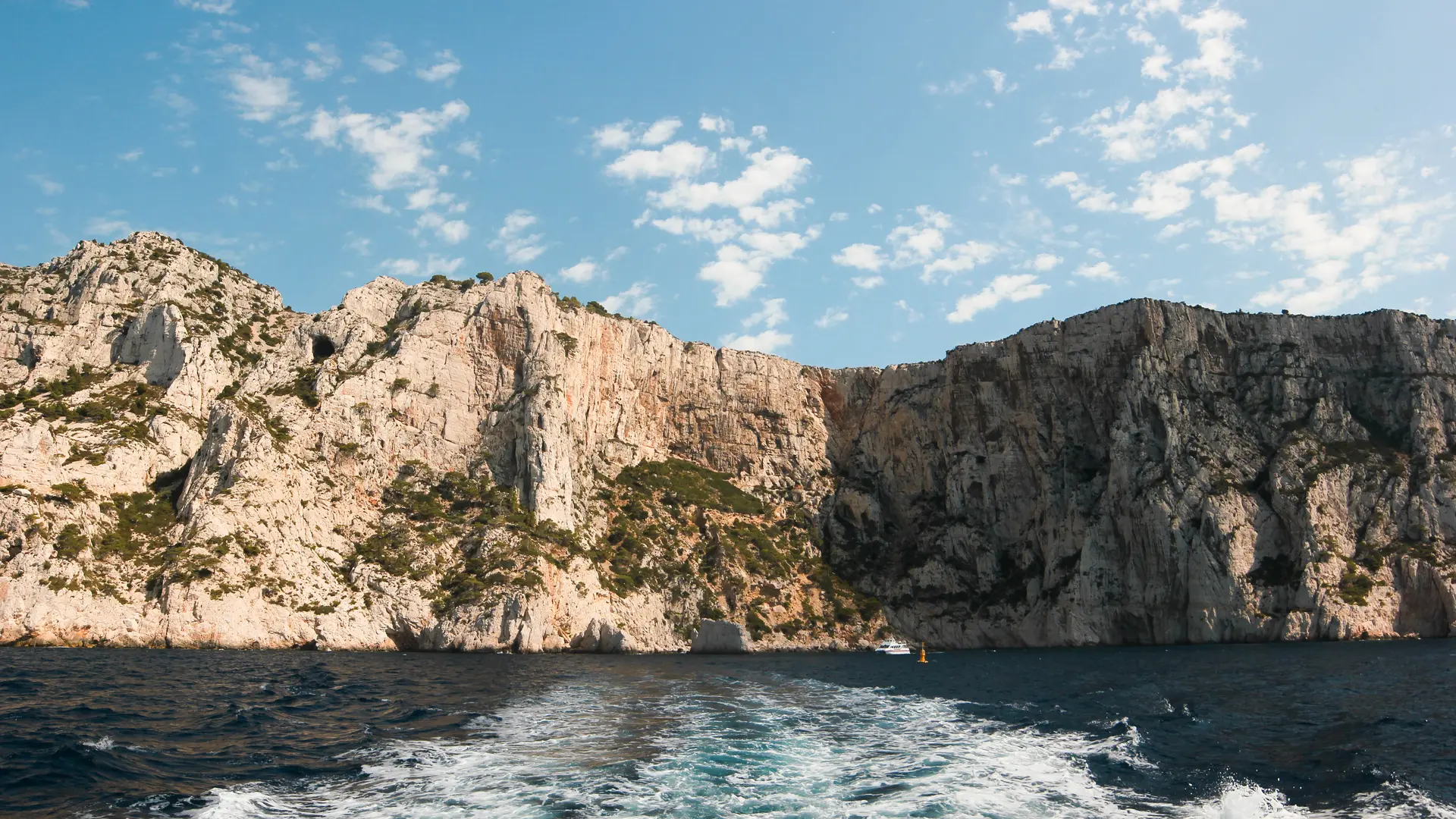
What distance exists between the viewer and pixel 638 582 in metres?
84.0

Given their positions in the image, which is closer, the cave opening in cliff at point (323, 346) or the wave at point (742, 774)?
the wave at point (742, 774)

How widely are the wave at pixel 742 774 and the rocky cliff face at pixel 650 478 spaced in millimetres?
42443

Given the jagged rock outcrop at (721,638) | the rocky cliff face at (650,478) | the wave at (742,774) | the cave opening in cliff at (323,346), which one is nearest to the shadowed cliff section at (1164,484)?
the rocky cliff face at (650,478)

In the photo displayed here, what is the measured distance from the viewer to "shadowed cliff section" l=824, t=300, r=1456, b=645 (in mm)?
74750

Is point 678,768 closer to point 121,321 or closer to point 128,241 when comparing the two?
point 121,321

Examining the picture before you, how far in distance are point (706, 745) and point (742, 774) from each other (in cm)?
375

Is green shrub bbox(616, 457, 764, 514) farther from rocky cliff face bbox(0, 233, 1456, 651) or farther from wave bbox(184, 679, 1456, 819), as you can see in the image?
wave bbox(184, 679, 1456, 819)

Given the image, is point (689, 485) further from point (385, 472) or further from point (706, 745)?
point (706, 745)

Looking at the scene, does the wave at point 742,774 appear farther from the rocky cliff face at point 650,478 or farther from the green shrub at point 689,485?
the green shrub at point 689,485

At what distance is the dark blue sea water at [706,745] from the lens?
16188mm

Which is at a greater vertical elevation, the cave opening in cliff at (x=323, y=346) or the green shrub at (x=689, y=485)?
the cave opening in cliff at (x=323, y=346)

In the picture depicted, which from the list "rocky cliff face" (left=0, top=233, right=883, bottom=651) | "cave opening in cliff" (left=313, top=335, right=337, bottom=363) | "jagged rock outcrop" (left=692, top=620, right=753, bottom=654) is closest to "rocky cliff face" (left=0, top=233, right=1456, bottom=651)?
"rocky cliff face" (left=0, top=233, right=883, bottom=651)

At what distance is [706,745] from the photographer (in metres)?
23.1

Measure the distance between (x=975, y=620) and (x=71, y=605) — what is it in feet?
251
